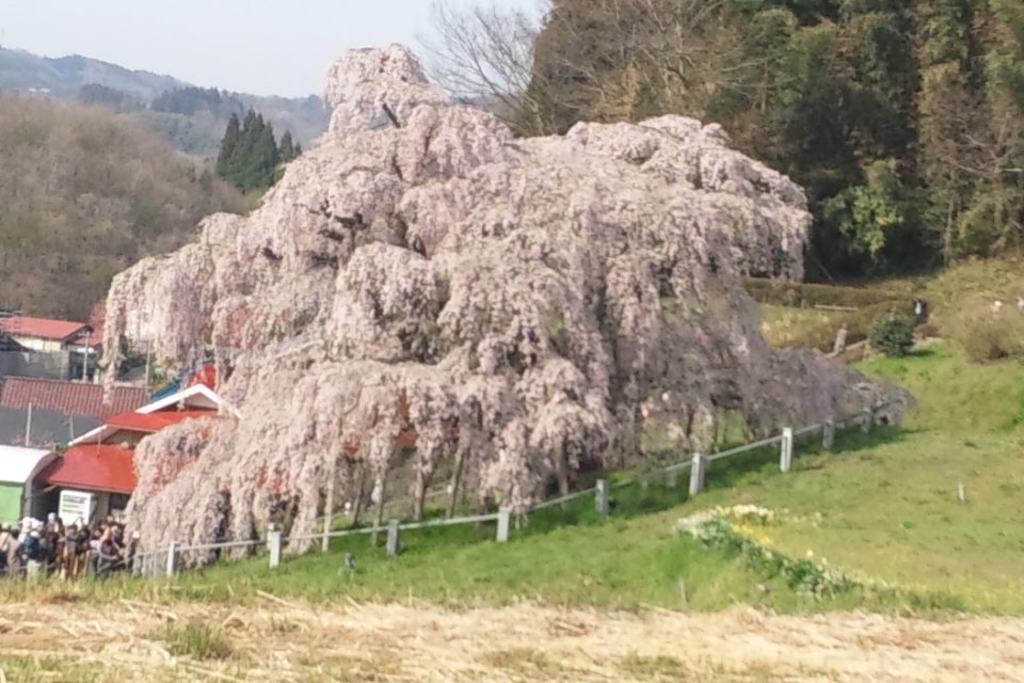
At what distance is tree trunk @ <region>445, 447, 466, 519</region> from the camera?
560 inches

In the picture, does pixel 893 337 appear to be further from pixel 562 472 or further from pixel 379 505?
pixel 379 505

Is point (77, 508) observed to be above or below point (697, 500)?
below

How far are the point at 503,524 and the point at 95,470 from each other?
379 inches

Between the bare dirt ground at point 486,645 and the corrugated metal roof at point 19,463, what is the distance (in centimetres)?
1548

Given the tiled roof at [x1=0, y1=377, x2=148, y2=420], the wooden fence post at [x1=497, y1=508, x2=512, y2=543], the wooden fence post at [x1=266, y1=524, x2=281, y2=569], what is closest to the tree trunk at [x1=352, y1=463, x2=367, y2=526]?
the wooden fence post at [x1=266, y1=524, x2=281, y2=569]

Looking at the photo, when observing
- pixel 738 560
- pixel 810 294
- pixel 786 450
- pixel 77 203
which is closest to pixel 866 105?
pixel 810 294

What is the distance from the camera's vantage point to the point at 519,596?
8.87m

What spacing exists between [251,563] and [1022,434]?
12.5 metres

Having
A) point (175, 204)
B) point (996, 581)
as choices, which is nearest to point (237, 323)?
point (996, 581)

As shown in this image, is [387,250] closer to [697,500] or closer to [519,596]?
[697,500]

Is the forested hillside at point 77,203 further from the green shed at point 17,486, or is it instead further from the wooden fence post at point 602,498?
the wooden fence post at point 602,498

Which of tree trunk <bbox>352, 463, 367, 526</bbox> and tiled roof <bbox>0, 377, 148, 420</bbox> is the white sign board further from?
tiled roof <bbox>0, 377, 148, 420</bbox>

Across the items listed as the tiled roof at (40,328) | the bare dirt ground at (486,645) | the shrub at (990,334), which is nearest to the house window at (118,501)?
the bare dirt ground at (486,645)

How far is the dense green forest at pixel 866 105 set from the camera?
1316 inches
